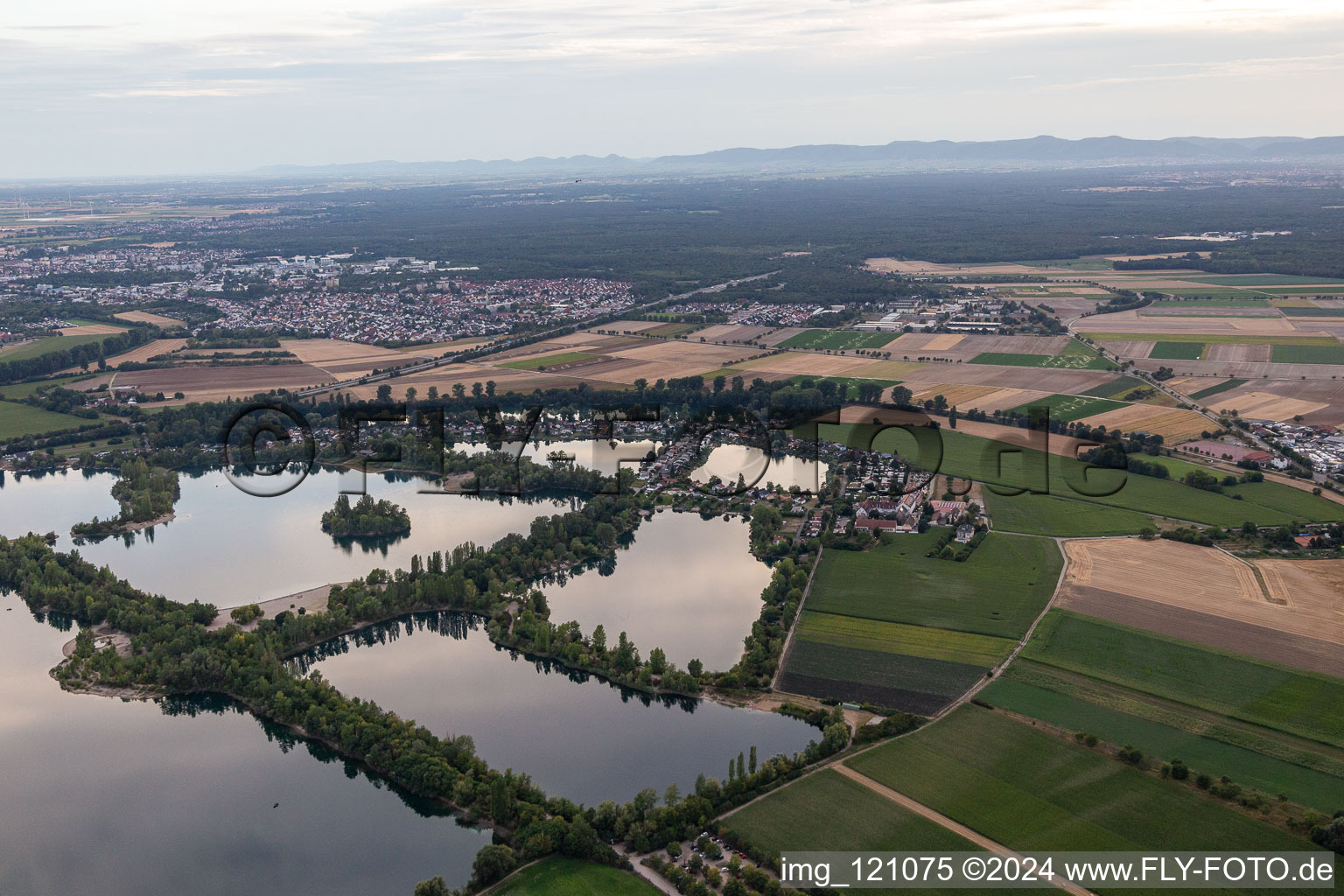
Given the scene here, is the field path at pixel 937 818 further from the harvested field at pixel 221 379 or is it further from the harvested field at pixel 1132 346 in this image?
the harvested field at pixel 1132 346

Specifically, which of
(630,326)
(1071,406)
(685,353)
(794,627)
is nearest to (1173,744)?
(794,627)

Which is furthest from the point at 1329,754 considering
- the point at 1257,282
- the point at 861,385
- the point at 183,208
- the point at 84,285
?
the point at 183,208

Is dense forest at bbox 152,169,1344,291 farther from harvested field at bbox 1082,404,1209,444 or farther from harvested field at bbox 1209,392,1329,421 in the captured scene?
harvested field at bbox 1082,404,1209,444

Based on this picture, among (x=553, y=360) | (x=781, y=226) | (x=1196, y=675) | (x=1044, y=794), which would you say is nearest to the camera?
(x=1044, y=794)

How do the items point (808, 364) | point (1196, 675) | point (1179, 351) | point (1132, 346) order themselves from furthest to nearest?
point (1132, 346)
point (808, 364)
point (1179, 351)
point (1196, 675)

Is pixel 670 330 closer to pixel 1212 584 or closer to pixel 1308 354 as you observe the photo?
pixel 1308 354

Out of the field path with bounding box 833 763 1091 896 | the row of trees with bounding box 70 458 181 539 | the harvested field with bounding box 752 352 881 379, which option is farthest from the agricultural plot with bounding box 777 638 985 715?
the harvested field with bounding box 752 352 881 379

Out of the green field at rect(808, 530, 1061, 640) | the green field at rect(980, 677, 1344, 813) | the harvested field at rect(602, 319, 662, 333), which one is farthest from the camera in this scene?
the harvested field at rect(602, 319, 662, 333)
